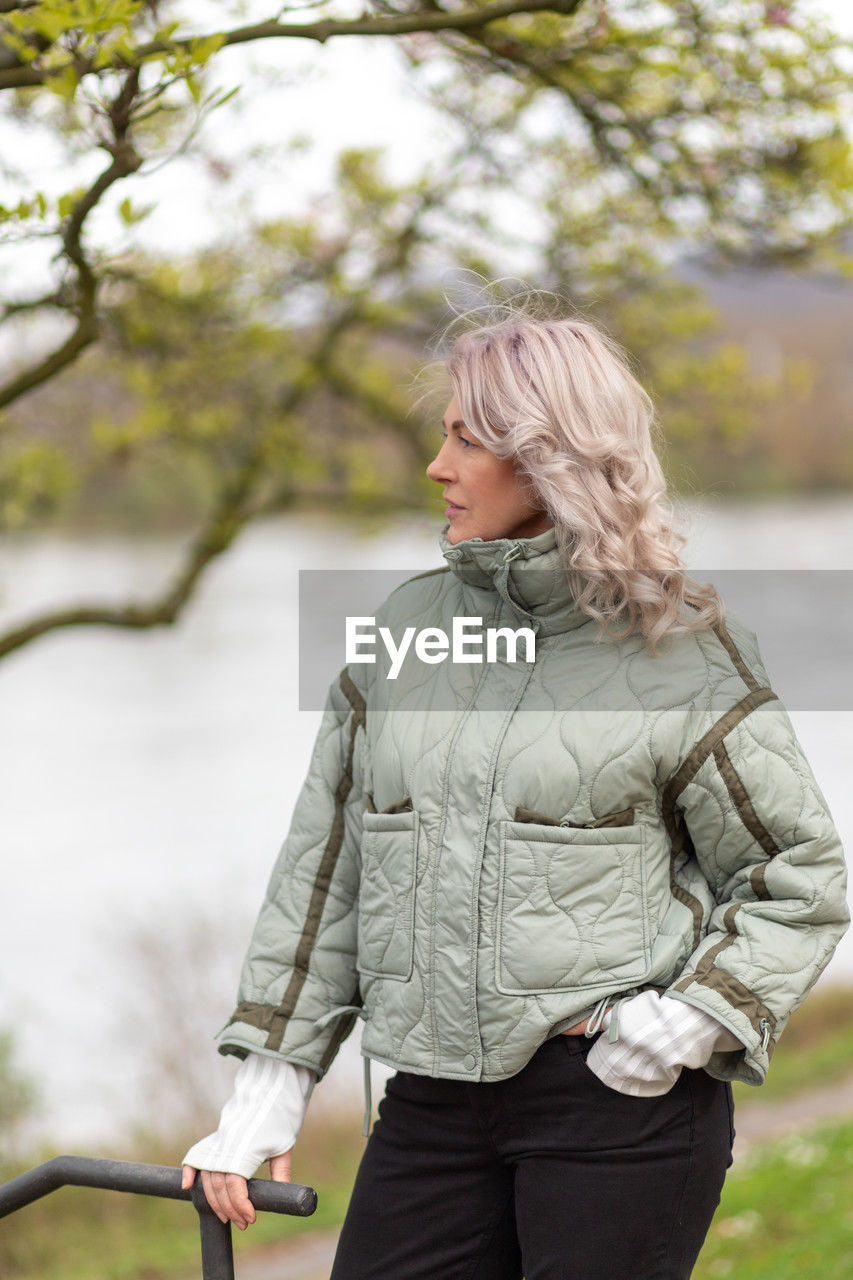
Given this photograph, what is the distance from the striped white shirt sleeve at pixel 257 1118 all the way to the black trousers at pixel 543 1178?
0.13 metres

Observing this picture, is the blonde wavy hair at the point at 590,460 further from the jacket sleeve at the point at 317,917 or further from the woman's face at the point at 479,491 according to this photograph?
the jacket sleeve at the point at 317,917

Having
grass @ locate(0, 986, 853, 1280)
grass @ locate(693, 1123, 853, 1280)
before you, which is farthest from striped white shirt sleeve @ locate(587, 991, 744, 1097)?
grass @ locate(693, 1123, 853, 1280)

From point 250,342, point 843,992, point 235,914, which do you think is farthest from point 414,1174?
point 843,992

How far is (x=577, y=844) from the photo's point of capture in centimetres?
158

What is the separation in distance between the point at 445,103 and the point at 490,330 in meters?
3.66

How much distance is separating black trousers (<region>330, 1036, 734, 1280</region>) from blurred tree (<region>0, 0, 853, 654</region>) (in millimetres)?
1782

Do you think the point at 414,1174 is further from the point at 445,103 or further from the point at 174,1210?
the point at 174,1210

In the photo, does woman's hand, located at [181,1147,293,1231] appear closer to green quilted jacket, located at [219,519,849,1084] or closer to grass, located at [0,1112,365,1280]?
green quilted jacket, located at [219,519,849,1084]

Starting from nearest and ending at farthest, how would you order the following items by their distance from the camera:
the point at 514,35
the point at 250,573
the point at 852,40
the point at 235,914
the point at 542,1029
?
the point at 542,1029
the point at 514,35
the point at 852,40
the point at 235,914
the point at 250,573

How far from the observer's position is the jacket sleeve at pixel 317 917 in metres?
1.75

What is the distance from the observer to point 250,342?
5293 mm

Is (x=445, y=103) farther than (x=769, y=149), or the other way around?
(x=445, y=103)

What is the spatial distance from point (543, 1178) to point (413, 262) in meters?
4.69

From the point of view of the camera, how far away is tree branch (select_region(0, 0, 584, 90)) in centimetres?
218
